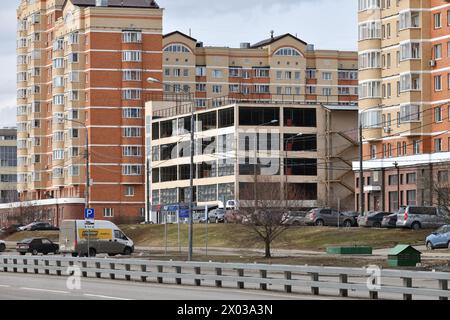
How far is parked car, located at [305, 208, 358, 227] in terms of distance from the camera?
86.9 meters

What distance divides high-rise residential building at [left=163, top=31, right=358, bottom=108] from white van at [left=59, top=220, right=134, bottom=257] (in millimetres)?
92399

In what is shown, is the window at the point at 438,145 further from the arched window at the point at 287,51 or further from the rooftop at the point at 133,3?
the arched window at the point at 287,51

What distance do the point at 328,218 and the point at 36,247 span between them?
2307cm

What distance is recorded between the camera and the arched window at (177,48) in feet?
531

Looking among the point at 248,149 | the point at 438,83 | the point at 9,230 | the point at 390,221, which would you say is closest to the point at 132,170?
the point at 248,149

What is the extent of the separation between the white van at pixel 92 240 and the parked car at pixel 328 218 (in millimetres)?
20075

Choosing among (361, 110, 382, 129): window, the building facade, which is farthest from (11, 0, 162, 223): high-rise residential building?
(361, 110, 382, 129): window

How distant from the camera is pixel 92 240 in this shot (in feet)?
224

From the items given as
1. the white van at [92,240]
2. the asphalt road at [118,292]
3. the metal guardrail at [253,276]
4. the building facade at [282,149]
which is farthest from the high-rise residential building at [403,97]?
the asphalt road at [118,292]

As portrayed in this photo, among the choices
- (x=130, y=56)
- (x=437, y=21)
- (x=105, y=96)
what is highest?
(x=130, y=56)

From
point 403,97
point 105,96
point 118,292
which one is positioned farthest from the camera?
point 105,96

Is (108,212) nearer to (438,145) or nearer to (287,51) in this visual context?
(287,51)

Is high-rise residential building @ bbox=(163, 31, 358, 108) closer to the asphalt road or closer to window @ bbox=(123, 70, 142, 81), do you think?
window @ bbox=(123, 70, 142, 81)
